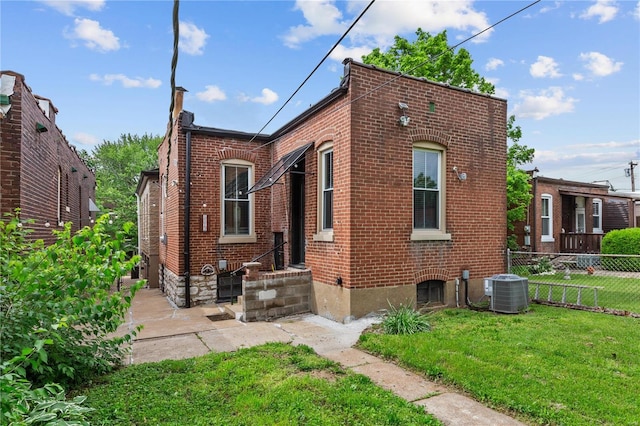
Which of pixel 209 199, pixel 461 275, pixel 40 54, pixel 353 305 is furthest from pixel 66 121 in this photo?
pixel 461 275

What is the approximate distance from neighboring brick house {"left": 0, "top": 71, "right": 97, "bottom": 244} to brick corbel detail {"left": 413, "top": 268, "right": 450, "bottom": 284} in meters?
7.23

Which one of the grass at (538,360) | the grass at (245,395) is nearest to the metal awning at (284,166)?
the grass at (538,360)

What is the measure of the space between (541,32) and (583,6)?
568 millimetres

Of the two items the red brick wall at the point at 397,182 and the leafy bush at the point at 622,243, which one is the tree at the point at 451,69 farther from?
the red brick wall at the point at 397,182

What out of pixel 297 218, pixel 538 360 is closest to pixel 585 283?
pixel 538 360

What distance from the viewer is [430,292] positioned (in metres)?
8.30

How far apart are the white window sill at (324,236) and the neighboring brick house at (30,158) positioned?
5.22 metres

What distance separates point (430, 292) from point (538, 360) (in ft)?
11.4

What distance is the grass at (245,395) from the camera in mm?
3475

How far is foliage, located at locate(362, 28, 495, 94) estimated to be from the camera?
50.9 ft

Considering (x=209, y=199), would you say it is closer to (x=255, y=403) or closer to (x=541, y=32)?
(x=255, y=403)

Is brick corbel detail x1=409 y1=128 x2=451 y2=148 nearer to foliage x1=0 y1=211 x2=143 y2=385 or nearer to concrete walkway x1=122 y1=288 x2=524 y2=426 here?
concrete walkway x1=122 y1=288 x2=524 y2=426

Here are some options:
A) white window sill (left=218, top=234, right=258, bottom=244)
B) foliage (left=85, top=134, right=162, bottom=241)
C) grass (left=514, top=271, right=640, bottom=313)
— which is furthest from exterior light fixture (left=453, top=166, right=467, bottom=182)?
foliage (left=85, top=134, right=162, bottom=241)

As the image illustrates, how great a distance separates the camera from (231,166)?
34.6 ft
